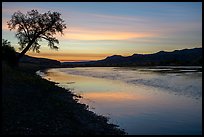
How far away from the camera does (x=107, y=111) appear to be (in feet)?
69.4

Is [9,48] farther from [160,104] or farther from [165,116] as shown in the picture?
[165,116]

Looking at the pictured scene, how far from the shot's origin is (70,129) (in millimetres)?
12836

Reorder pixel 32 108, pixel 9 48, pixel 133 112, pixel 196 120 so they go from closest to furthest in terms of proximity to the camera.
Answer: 1. pixel 32 108
2. pixel 196 120
3. pixel 133 112
4. pixel 9 48

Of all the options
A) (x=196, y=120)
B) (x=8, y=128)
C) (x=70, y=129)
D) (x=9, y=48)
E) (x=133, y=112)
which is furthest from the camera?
(x=9, y=48)

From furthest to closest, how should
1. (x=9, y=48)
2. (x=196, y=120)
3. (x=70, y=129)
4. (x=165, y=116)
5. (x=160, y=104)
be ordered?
(x=9, y=48)
(x=160, y=104)
(x=165, y=116)
(x=196, y=120)
(x=70, y=129)

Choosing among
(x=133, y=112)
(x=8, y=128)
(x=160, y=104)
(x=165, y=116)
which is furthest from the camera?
(x=160, y=104)

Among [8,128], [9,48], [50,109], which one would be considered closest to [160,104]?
[50,109]

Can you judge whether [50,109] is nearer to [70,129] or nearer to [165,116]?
[70,129]

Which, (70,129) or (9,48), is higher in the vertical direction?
(9,48)

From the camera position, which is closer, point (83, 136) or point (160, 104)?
point (83, 136)

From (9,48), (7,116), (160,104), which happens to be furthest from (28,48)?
(7,116)

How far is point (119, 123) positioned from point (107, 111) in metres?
4.11

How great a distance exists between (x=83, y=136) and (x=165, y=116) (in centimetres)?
850

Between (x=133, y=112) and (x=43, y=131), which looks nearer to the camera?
(x=43, y=131)
